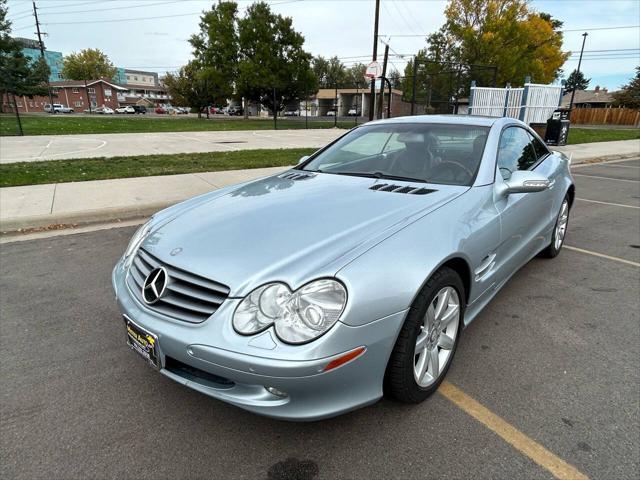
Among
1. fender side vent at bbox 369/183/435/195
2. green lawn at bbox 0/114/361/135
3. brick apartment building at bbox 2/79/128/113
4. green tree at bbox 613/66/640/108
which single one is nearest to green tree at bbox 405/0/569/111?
green tree at bbox 613/66/640/108

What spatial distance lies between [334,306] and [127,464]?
1.18 metres

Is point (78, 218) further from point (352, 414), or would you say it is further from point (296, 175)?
point (352, 414)

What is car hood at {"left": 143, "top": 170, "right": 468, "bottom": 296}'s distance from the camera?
6.24 ft

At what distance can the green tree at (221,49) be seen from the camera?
129 feet

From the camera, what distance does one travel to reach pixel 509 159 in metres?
3.35

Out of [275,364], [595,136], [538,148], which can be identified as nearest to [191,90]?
[595,136]

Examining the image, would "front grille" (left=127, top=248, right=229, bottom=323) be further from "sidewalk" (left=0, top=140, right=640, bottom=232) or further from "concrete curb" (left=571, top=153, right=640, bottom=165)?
"concrete curb" (left=571, top=153, right=640, bottom=165)

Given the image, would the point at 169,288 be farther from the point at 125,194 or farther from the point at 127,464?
the point at 125,194

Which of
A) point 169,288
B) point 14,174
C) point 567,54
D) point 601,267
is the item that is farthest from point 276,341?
point 567,54

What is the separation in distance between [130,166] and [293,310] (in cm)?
886

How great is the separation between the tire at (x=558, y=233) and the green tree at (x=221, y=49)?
39069mm

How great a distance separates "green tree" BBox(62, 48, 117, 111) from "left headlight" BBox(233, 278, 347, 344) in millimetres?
103971

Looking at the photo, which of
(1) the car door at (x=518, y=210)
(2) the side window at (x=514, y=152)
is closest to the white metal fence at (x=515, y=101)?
(2) the side window at (x=514, y=152)

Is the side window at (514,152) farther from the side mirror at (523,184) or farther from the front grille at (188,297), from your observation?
the front grille at (188,297)
